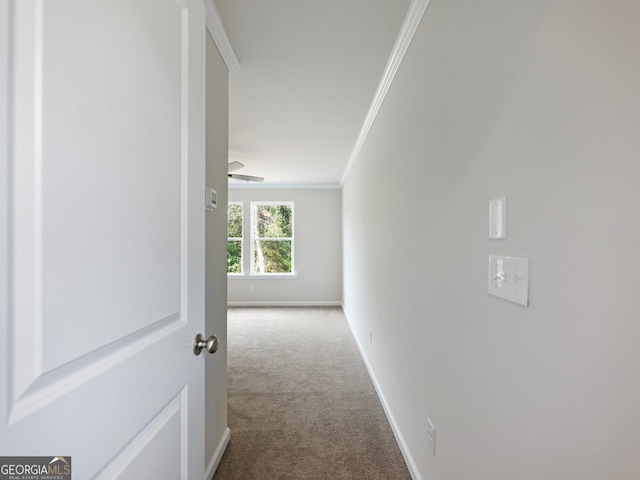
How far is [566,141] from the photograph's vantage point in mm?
630

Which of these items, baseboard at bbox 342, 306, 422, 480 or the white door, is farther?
baseboard at bbox 342, 306, 422, 480

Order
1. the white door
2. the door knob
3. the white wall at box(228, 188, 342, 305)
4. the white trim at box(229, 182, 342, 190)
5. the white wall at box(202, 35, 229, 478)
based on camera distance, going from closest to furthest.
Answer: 1. the white door
2. the door knob
3. the white wall at box(202, 35, 229, 478)
4. the white trim at box(229, 182, 342, 190)
5. the white wall at box(228, 188, 342, 305)

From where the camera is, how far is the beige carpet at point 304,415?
175 centimetres

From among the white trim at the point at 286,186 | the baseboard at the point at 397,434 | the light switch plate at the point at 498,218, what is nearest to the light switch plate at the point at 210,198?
the light switch plate at the point at 498,218

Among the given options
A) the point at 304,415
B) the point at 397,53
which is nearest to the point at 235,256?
the point at 304,415

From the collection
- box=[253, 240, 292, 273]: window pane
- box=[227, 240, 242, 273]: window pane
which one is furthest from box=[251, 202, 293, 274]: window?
box=[227, 240, 242, 273]: window pane

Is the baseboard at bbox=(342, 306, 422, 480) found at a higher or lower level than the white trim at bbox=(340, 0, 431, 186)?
lower

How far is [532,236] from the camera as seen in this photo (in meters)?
0.73

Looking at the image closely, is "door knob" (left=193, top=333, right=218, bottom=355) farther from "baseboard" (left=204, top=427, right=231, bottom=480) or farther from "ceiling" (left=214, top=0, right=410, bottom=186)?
"ceiling" (left=214, top=0, right=410, bottom=186)

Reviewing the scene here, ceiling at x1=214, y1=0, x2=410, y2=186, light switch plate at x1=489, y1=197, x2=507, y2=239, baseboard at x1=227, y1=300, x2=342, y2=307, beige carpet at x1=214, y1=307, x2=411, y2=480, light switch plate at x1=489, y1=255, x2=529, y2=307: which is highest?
ceiling at x1=214, y1=0, x2=410, y2=186

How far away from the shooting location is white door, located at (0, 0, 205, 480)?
1.41ft

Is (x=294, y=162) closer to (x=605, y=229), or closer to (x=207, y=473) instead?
(x=207, y=473)

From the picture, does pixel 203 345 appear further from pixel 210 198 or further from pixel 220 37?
pixel 220 37

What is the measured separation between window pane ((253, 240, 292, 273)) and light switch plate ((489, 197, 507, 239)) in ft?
18.1
